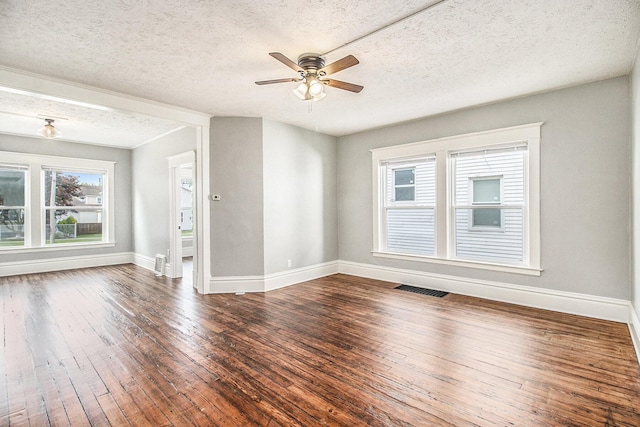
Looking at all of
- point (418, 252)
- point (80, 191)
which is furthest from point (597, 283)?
point (80, 191)

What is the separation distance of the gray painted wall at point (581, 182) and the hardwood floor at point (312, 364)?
1.67 ft

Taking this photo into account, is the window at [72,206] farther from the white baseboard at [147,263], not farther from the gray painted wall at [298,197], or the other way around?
the gray painted wall at [298,197]

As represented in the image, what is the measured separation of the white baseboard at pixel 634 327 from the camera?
2.77m

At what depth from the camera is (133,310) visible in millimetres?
4062

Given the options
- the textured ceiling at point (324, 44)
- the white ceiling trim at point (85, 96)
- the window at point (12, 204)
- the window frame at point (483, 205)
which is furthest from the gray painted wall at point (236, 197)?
the window at point (12, 204)

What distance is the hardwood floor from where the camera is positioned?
200 centimetres

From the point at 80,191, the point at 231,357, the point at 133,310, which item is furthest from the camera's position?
the point at 80,191

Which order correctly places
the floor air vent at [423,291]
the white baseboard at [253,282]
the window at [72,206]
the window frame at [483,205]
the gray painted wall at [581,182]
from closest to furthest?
the gray painted wall at [581,182]
the window frame at [483,205]
the floor air vent at [423,291]
the white baseboard at [253,282]
the window at [72,206]

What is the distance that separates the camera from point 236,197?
16.2 ft

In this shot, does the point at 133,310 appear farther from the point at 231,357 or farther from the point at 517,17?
the point at 517,17

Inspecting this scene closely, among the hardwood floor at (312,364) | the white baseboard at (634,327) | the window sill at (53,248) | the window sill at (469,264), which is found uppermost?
the window sill at (53,248)

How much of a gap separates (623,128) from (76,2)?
16.8 feet

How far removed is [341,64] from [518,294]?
143 inches

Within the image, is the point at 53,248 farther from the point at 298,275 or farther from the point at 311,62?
the point at 311,62
